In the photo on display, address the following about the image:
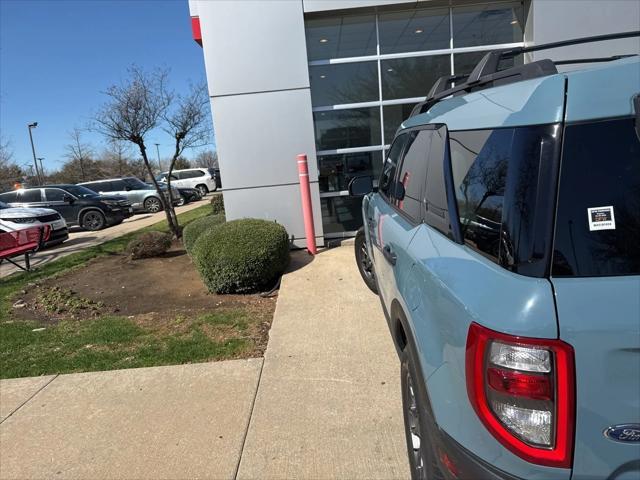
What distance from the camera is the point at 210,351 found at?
4.37m

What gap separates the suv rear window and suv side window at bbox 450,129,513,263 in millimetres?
208

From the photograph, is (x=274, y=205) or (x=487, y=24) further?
(x=487, y=24)

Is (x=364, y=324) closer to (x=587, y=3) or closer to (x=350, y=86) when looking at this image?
(x=350, y=86)

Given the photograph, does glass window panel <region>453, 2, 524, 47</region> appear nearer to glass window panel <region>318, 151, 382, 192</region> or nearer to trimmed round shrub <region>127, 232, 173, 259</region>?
glass window panel <region>318, 151, 382, 192</region>

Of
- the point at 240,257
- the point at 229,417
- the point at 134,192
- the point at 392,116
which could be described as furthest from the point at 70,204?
the point at 229,417

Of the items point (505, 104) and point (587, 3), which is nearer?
point (505, 104)

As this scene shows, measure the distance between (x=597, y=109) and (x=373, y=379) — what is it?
2695mm

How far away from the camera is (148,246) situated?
9000mm

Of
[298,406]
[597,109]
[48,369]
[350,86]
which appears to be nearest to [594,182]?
[597,109]

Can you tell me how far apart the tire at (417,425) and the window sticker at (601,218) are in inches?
36.7

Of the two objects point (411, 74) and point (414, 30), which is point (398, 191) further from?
point (414, 30)

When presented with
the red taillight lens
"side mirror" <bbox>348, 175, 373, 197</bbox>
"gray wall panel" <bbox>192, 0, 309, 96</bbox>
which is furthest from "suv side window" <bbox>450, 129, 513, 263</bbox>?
"gray wall panel" <bbox>192, 0, 309, 96</bbox>

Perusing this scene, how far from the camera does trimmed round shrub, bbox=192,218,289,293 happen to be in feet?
19.9

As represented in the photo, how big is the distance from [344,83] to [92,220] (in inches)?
471
